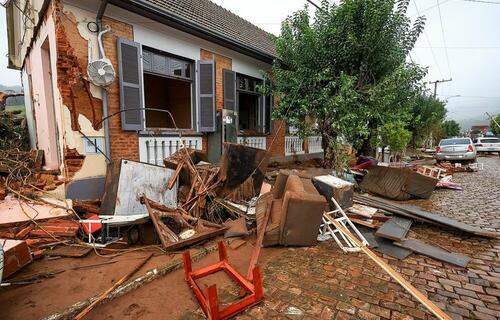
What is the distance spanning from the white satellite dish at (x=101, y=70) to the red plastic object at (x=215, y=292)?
4.03 metres

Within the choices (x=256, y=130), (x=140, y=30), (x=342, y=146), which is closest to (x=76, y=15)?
(x=140, y=30)

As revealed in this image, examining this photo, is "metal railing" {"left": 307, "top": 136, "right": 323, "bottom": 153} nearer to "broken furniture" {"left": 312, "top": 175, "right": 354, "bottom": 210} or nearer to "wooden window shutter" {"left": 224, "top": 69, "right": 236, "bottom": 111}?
"wooden window shutter" {"left": 224, "top": 69, "right": 236, "bottom": 111}

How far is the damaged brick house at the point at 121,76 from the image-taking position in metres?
4.80

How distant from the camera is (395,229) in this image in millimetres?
4156

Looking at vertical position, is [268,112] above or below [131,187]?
above

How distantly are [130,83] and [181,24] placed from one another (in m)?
1.97

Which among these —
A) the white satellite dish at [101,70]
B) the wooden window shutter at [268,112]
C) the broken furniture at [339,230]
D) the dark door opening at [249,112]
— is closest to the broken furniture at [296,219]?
the broken furniture at [339,230]

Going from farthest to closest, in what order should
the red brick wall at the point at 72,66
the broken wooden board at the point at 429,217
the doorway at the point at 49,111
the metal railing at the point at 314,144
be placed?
the metal railing at the point at 314,144 < the doorway at the point at 49,111 < the red brick wall at the point at 72,66 < the broken wooden board at the point at 429,217

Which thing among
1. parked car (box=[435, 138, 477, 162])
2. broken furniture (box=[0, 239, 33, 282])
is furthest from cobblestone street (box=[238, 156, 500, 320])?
parked car (box=[435, 138, 477, 162])

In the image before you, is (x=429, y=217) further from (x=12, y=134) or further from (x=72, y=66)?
(x=12, y=134)

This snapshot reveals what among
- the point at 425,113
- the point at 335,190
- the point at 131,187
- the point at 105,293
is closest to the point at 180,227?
the point at 131,187

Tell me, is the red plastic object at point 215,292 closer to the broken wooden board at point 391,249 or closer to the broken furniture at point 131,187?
the broken furniture at point 131,187

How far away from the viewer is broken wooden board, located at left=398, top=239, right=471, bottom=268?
Answer: 3457 millimetres

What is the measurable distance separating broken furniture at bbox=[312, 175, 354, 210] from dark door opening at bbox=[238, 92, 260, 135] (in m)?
→ 4.49
